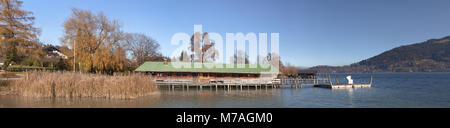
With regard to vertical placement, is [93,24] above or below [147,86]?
above

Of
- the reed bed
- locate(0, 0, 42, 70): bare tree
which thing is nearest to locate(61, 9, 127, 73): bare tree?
Result: locate(0, 0, 42, 70): bare tree

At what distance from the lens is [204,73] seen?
3003cm

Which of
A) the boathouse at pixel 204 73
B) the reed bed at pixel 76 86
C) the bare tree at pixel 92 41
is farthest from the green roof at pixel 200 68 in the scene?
the reed bed at pixel 76 86

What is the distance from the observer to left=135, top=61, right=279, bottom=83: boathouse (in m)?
29.4

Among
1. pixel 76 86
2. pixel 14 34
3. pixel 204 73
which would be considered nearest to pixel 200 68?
pixel 204 73

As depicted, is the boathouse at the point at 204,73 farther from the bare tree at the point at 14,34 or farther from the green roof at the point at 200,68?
the bare tree at the point at 14,34

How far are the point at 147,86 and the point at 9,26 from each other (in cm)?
2522

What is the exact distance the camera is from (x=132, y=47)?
4866 cm

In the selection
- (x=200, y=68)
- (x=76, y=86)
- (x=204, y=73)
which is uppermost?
(x=200, y=68)

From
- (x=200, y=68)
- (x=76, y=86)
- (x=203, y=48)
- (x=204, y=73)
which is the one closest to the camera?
(x=76, y=86)

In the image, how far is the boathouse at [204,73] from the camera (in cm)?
2939

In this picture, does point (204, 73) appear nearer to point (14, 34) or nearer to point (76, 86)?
point (76, 86)

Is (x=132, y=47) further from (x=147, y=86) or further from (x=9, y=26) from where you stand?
(x=147, y=86)
